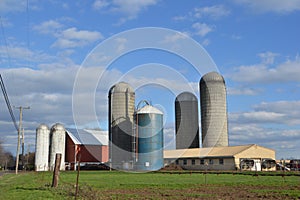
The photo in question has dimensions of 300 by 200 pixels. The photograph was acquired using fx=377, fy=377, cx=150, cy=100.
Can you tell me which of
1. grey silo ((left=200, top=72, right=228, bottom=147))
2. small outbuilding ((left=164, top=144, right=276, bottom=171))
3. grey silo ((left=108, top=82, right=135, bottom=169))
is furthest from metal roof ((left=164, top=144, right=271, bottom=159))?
grey silo ((left=108, top=82, right=135, bottom=169))

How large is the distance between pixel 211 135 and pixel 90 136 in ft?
97.7

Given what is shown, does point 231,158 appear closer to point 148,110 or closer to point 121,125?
point 148,110

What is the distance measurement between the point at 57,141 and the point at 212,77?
33.7m

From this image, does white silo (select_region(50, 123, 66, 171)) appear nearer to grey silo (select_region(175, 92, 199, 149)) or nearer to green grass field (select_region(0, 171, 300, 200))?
grey silo (select_region(175, 92, 199, 149))

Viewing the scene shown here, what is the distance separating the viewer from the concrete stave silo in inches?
2277

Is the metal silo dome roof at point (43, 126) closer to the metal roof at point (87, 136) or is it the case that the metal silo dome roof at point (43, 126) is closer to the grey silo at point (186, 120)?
the metal roof at point (87, 136)

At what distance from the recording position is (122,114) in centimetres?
6475

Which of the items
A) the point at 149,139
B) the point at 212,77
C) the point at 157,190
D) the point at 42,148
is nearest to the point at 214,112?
the point at 212,77

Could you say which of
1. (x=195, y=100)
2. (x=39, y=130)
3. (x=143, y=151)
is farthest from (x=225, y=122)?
(x=39, y=130)

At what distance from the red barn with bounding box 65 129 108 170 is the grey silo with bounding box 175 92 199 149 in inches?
675

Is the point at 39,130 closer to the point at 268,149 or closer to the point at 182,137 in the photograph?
the point at 182,137

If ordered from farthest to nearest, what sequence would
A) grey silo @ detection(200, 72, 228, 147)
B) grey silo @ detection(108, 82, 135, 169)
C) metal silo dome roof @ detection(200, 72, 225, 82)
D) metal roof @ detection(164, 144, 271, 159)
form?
1. metal silo dome roof @ detection(200, 72, 225, 82)
2. grey silo @ detection(200, 72, 228, 147)
3. metal roof @ detection(164, 144, 271, 159)
4. grey silo @ detection(108, 82, 135, 169)

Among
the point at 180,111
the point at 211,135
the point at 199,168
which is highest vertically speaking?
the point at 180,111

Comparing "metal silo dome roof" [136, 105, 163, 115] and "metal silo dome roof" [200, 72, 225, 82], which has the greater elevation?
"metal silo dome roof" [200, 72, 225, 82]
